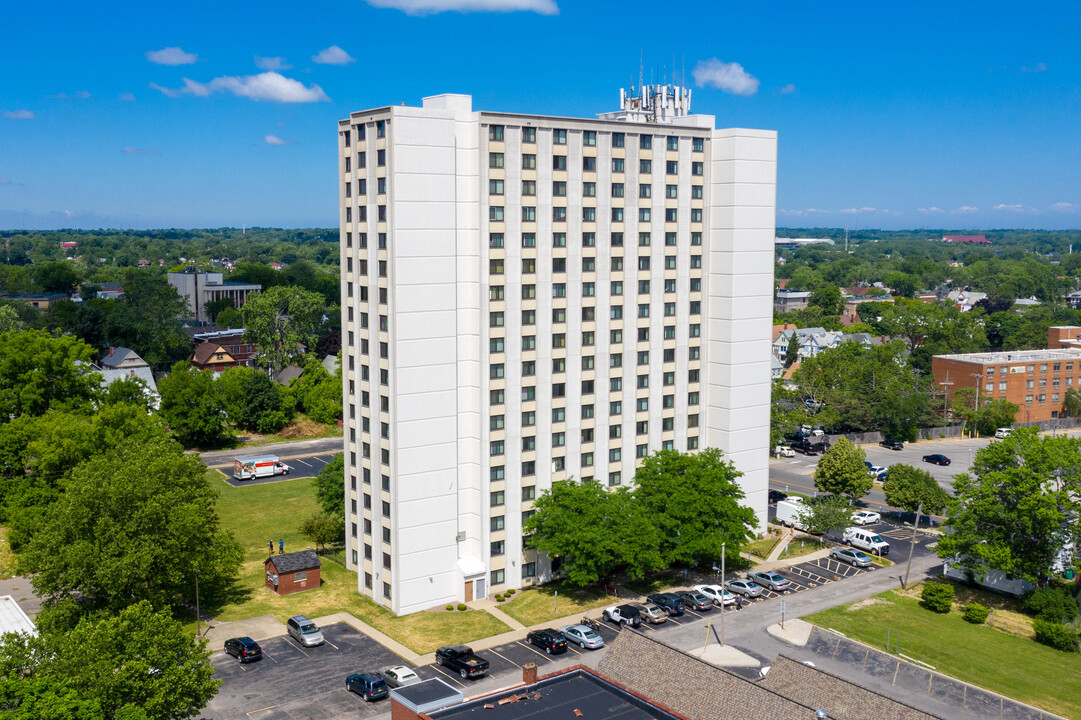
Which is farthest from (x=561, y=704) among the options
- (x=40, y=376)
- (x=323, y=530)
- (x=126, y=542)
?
(x=40, y=376)

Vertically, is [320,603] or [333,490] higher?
[333,490]

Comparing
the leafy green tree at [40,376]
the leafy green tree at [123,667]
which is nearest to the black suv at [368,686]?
the leafy green tree at [123,667]

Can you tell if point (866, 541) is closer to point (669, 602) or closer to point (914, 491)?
point (914, 491)

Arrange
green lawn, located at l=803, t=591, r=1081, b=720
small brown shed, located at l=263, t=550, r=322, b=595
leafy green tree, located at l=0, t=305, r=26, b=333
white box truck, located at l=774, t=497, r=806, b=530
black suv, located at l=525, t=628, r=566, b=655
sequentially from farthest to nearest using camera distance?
leafy green tree, located at l=0, t=305, r=26, b=333, white box truck, located at l=774, t=497, r=806, b=530, small brown shed, located at l=263, t=550, r=322, b=595, black suv, located at l=525, t=628, r=566, b=655, green lawn, located at l=803, t=591, r=1081, b=720

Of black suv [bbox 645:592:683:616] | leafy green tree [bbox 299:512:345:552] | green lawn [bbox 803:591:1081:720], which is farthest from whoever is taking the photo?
leafy green tree [bbox 299:512:345:552]

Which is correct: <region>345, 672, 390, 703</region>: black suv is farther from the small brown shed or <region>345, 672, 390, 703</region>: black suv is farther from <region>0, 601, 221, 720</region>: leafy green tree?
the small brown shed

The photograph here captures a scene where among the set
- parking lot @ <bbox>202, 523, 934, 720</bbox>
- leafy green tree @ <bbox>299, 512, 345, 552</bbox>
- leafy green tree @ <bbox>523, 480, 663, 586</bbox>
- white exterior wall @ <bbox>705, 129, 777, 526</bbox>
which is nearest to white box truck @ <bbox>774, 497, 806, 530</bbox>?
white exterior wall @ <bbox>705, 129, 777, 526</bbox>

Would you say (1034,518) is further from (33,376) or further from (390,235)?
(33,376)
